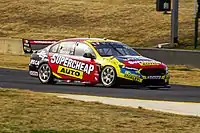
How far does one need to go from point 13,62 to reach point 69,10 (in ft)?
77.2

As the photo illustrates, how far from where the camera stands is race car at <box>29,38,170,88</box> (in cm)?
2102

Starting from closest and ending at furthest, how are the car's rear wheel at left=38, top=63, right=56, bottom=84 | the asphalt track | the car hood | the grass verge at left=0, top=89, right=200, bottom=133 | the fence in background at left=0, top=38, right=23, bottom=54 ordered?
the grass verge at left=0, top=89, right=200, bottom=133 < the asphalt track < the car hood < the car's rear wheel at left=38, top=63, right=56, bottom=84 < the fence in background at left=0, top=38, right=23, bottom=54

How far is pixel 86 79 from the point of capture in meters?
21.9

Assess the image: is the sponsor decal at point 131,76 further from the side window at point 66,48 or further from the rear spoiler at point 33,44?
the rear spoiler at point 33,44

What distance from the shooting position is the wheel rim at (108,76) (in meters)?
21.2

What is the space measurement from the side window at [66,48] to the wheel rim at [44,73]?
2.20 ft

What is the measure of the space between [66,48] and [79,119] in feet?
35.6

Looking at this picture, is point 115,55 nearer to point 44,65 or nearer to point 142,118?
point 44,65

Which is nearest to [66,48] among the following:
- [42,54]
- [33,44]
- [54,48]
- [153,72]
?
[54,48]

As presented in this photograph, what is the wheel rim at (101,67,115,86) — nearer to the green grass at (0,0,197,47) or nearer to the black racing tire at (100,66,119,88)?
the black racing tire at (100,66,119,88)

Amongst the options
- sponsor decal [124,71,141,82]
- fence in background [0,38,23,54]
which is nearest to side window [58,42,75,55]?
sponsor decal [124,71,141,82]

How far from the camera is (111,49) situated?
22078 mm

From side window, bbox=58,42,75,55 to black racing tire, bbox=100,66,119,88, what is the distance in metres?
1.51

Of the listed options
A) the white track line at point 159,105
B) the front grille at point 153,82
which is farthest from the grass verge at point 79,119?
the front grille at point 153,82
